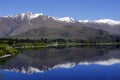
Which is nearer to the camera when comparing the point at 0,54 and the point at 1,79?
the point at 1,79

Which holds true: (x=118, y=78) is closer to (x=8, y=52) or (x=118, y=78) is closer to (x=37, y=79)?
(x=37, y=79)

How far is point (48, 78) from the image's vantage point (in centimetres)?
4803

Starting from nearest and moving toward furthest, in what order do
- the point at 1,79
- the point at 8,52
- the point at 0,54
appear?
the point at 1,79, the point at 0,54, the point at 8,52

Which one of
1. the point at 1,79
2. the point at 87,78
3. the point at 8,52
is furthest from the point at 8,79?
the point at 8,52

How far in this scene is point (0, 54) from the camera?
9238 cm

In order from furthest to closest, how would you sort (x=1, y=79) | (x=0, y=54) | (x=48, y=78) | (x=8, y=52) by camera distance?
(x=8, y=52)
(x=0, y=54)
(x=48, y=78)
(x=1, y=79)

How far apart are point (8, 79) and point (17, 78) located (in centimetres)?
203

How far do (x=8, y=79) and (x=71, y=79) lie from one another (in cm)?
836

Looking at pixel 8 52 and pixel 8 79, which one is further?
pixel 8 52

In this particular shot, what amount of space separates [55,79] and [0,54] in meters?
48.4

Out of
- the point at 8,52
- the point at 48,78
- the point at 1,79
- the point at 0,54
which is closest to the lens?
the point at 1,79

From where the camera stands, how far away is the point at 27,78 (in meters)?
47.3

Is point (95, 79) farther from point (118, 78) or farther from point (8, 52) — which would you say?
point (8, 52)

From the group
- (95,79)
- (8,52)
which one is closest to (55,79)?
(95,79)
